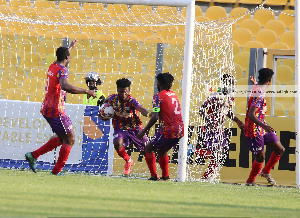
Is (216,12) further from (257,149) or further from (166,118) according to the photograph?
(166,118)

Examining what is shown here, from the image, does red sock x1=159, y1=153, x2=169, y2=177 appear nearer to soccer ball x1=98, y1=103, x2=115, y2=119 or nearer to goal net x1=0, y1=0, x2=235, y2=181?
goal net x1=0, y1=0, x2=235, y2=181

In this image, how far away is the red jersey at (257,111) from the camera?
8477mm

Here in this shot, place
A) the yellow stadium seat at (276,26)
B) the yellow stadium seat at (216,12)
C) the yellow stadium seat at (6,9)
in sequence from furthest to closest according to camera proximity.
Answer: the yellow stadium seat at (216,12) < the yellow stadium seat at (276,26) < the yellow stadium seat at (6,9)

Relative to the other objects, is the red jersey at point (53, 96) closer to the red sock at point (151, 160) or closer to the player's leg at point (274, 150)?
the red sock at point (151, 160)

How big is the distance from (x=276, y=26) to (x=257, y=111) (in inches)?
264

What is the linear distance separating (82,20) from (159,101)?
458 cm

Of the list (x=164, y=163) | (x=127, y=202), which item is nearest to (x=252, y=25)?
(x=164, y=163)

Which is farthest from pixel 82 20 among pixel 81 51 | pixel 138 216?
pixel 138 216

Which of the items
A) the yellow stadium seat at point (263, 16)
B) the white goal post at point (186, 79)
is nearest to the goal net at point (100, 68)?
the white goal post at point (186, 79)

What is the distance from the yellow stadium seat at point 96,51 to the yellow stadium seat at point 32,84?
1.16 metres

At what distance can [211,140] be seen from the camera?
31.3 feet

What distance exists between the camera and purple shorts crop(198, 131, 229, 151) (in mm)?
9501

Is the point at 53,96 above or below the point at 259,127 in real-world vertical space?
above

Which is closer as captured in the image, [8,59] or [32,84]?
[32,84]
